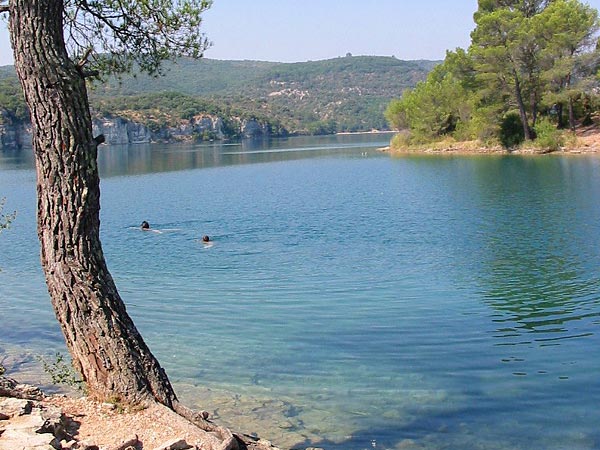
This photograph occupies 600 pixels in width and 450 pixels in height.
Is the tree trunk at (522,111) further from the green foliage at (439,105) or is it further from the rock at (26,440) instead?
the rock at (26,440)

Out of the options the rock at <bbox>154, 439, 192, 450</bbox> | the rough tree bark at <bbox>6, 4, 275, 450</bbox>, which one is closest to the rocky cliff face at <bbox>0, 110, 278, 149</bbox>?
the rough tree bark at <bbox>6, 4, 275, 450</bbox>

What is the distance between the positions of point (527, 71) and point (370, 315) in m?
42.0

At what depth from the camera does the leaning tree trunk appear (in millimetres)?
5328

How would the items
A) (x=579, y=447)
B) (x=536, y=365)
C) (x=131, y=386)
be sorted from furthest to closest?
1. (x=536, y=365)
2. (x=579, y=447)
3. (x=131, y=386)

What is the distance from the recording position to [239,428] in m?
6.71

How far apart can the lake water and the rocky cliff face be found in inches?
3712

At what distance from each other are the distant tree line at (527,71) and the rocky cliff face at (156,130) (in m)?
80.5

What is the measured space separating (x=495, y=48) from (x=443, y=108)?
13296mm

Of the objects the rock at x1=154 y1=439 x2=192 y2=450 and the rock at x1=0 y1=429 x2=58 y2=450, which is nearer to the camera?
the rock at x1=0 y1=429 x2=58 y2=450

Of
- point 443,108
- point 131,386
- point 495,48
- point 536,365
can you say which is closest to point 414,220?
point 536,365

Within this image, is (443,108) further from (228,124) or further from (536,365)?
(228,124)

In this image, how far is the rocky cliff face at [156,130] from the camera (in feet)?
367

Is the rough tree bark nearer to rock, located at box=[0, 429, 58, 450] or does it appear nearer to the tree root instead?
the tree root

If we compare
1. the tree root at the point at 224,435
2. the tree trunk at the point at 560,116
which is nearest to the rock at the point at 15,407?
the tree root at the point at 224,435
